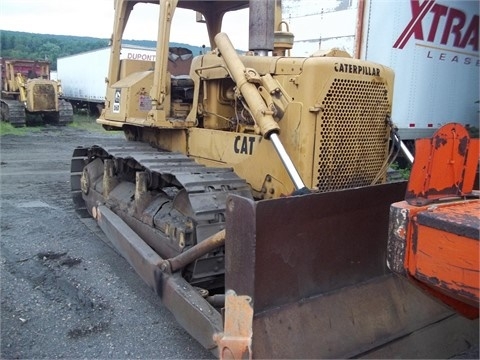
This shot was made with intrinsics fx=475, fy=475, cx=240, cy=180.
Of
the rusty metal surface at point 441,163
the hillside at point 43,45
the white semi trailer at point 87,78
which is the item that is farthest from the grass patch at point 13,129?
the hillside at point 43,45

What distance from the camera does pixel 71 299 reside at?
3.80 metres

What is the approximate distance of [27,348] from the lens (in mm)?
3109

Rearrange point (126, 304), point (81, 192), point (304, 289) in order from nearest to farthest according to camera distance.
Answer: point (304, 289), point (126, 304), point (81, 192)

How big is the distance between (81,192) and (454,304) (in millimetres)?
5009

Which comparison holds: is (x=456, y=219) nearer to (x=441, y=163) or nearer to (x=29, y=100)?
(x=441, y=163)

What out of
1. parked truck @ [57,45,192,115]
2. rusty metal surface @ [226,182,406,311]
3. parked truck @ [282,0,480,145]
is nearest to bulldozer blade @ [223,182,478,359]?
rusty metal surface @ [226,182,406,311]

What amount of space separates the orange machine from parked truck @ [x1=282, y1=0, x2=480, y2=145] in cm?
530

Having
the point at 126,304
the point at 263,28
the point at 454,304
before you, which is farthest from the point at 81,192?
the point at 454,304

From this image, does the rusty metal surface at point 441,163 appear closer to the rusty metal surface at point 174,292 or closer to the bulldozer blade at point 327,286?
the bulldozer blade at point 327,286

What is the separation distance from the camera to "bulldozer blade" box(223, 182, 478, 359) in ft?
8.11

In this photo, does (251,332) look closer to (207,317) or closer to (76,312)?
(207,317)

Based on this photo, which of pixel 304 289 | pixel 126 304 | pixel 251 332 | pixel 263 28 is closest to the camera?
pixel 251 332

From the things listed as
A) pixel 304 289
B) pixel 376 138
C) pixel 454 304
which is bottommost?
pixel 304 289

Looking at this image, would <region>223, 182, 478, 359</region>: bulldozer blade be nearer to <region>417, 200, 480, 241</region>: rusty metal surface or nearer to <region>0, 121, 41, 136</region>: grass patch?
<region>417, 200, 480, 241</region>: rusty metal surface
